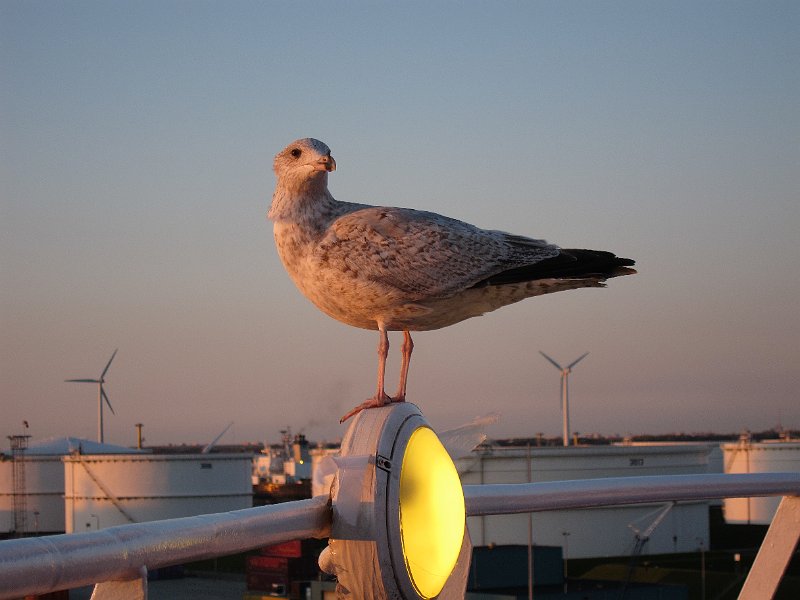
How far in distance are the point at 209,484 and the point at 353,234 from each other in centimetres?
7028

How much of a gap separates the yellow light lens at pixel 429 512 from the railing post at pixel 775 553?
1.52 m

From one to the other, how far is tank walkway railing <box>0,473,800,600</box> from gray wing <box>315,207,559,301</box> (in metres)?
1.18

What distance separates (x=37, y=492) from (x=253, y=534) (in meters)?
87.5

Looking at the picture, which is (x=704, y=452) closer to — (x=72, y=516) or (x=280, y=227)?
(x=72, y=516)

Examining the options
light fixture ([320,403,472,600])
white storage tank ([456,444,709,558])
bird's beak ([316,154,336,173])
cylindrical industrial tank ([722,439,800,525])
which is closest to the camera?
light fixture ([320,403,472,600])

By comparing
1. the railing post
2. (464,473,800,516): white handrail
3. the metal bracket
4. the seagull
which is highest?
the seagull

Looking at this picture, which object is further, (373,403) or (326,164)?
(326,164)

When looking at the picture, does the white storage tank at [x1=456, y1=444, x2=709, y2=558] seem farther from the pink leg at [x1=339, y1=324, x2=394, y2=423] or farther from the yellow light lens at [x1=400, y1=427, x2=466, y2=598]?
the yellow light lens at [x1=400, y1=427, x2=466, y2=598]

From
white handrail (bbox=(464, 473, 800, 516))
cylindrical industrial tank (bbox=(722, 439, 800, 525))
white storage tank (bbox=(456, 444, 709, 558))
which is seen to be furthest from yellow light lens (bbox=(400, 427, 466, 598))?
cylindrical industrial tank (bbox=(722, 439, 800, 525))

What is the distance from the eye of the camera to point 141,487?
7094 cm

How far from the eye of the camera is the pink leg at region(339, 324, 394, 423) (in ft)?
13.5

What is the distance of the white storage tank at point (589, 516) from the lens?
63.1 m

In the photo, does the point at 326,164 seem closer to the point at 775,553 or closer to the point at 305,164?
the point at 305,164

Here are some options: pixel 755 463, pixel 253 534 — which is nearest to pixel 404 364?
pixel 253 534
